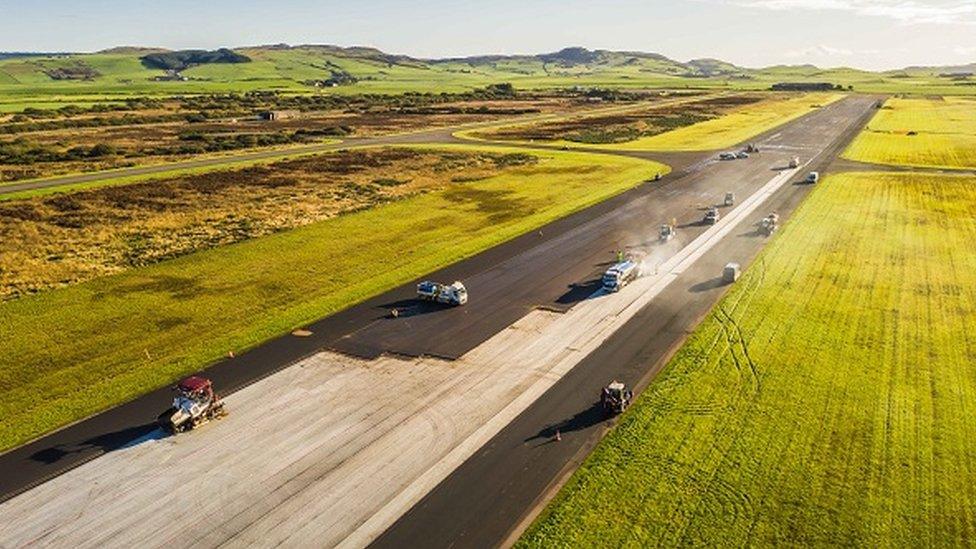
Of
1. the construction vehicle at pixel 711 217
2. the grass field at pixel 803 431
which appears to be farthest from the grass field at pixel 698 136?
the grass field at pixel 803 431

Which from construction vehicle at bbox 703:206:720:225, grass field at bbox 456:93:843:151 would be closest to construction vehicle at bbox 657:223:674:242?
construction vehicle at bbox 703:206:720:225

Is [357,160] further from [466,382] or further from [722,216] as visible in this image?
[466,382]

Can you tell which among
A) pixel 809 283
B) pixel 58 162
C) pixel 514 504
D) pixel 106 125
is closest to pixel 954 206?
pixel 809 283

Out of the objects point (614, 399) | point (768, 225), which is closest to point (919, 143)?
point (768, 225)

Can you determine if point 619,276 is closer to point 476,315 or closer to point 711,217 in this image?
point 476,315

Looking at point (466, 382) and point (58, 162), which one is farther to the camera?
point (58, 162)

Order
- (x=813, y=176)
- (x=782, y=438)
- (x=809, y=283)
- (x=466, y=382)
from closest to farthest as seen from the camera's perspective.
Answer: (x=782, y=438) → (x=466, y=382) → (x=809, y=283) → (x=813, y=176)

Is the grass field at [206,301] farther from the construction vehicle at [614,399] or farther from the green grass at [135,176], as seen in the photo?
the green grass at [135,176]
